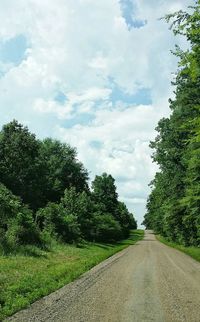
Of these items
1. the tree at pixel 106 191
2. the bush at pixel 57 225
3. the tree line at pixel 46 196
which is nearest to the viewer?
the tree line at pixel 46 196

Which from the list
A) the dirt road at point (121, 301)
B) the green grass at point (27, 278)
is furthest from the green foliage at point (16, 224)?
the dirt road at point (121, 301)

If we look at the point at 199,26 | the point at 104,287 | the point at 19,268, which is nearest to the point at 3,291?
the point at 104,287

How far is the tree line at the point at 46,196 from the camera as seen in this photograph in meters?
28.2

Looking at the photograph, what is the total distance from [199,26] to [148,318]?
867 centimetres

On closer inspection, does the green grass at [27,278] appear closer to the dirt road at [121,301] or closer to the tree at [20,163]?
the dirt road at [121,301]

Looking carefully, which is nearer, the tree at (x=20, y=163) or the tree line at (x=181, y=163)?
the tree line at (x=181, y=163)

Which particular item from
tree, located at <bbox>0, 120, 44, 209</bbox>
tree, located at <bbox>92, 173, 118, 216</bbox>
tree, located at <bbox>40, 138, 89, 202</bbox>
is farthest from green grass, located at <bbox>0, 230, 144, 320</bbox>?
tree, located at <bbox>92, 173, 118, 216</bbox>

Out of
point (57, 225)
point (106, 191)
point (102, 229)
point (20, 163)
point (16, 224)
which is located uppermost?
point (106, 191)

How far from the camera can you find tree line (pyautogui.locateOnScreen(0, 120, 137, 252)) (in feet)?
92.4

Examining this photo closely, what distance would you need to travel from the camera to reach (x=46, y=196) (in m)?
73.9

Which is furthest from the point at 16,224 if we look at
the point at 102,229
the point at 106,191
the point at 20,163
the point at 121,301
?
the point at 106,191

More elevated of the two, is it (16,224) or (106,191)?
(106,191)

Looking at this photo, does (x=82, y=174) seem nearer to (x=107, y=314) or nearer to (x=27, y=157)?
(x=27, y=157)

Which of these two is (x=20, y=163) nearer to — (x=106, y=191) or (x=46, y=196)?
(x=46, y=196)
